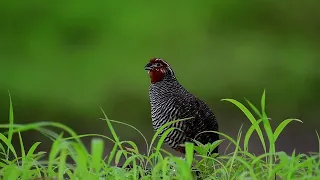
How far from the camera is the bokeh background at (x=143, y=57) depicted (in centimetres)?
371

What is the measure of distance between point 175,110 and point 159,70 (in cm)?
11

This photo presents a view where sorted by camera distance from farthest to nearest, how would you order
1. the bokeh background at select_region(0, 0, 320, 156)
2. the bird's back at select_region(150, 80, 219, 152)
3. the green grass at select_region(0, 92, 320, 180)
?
the bokeh background at select_region(0, 0, 320, 156)
the bird's back at select_region(150, 80, 219, 152)
the green grass at select_region(0, 92, 320, 180)

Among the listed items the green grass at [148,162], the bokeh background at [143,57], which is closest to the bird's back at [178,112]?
the green grass at [148,162]

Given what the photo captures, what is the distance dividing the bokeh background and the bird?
1948mm

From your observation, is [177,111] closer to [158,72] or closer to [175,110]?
[175,110]

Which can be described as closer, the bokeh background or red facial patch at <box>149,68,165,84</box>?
red facial patch at <box>149,68,165,84</box>

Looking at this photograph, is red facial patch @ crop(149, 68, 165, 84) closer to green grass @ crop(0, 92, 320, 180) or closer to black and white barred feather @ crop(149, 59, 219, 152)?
black and white barred feather @ crop(149, 59, 219, 152)

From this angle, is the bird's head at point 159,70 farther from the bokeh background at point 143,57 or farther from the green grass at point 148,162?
the bokeh background at point 143,57

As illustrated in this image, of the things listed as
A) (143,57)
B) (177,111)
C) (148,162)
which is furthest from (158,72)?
(143,57)

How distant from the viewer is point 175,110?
4.86 feet

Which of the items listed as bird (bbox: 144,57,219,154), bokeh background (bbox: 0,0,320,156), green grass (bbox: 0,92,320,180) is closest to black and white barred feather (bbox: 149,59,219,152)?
bird (bbox: 144,57,219,154)

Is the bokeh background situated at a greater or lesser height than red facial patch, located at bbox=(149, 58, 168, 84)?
lesser

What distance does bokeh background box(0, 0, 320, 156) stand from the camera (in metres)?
3.71

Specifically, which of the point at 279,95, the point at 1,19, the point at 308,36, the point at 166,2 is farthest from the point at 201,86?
the point at 1,19
